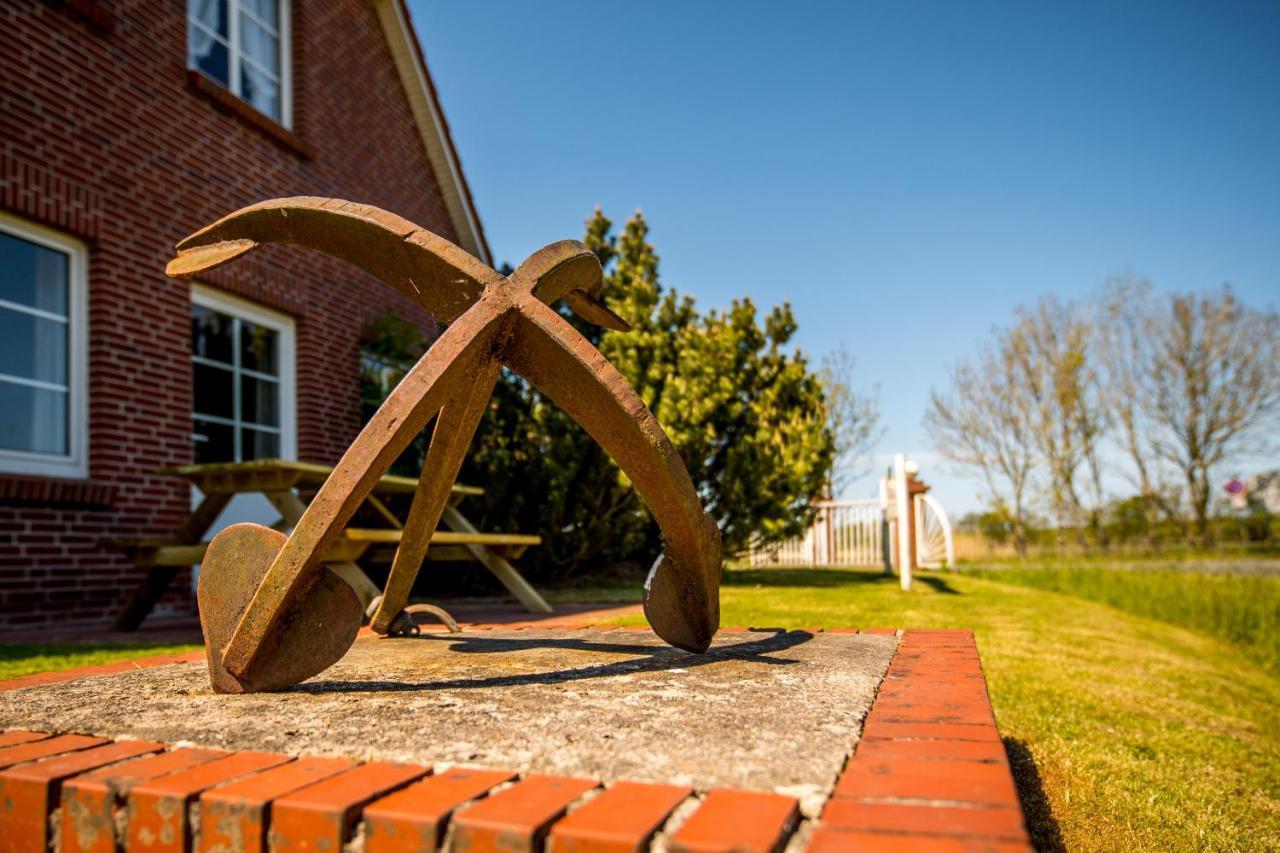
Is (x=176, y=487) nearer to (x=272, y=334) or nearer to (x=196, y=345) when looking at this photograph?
(x=196, y=345)

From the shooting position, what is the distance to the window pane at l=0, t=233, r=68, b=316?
18.2ft

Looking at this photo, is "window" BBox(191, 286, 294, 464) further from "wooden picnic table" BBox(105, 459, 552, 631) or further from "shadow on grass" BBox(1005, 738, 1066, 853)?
"shadow on grass" BBox(1005, 738, 1066, 853)

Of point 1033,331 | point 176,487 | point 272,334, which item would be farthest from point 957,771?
point 1033,331

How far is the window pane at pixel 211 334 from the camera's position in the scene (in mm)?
7008

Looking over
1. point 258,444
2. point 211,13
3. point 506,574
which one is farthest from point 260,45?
point 506,574

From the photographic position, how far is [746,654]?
2.59 metres

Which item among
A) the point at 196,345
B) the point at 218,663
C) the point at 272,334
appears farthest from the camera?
the point at 272,334

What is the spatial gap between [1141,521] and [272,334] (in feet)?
82.6

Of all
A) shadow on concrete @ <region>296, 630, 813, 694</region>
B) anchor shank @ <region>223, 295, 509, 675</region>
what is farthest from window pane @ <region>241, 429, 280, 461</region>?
anchor shank @ <region>223, 295, 509, 675</region>

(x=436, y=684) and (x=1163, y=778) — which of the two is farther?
(x=1163, y=778)

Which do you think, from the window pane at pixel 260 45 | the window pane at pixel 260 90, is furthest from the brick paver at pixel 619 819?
the window pane at pixel 260 45

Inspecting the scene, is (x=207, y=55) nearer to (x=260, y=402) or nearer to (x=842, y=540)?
(x=260, y=402)

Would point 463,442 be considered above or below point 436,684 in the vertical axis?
above

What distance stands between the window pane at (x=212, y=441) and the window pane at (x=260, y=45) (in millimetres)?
3357
